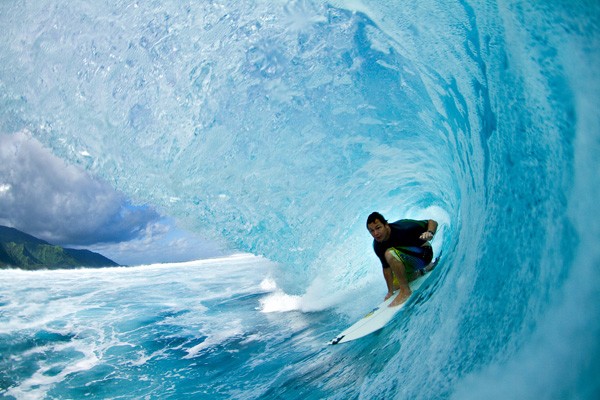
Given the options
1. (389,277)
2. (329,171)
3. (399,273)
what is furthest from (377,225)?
(329,171)

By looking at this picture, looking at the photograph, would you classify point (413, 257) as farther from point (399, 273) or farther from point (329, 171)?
point (329, 171)

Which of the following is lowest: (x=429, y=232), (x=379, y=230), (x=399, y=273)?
(x=399, y=273)

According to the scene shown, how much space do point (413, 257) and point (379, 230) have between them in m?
0.85

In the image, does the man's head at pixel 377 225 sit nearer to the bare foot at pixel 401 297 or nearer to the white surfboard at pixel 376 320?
the bare foot at pixel 401 297

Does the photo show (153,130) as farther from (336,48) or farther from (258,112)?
(336,48)

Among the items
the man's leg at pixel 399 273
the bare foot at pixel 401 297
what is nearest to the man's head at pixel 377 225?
the man's leg at pixel 399 273

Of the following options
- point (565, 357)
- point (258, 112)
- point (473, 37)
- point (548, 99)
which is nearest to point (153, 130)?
point (258, 112)

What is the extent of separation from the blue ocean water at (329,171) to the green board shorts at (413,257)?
1.13 feet

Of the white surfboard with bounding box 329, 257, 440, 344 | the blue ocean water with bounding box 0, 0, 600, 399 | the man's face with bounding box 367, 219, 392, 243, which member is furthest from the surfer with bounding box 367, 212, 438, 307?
the blue ocean water with bounding box 0, 0, 600, 399

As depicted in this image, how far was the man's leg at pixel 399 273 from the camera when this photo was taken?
4.49 meters

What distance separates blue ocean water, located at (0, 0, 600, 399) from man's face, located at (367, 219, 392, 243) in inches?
32.9

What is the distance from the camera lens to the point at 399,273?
15.0 feet

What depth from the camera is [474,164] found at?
3846mm

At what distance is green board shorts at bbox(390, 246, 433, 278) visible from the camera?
4.58 m
